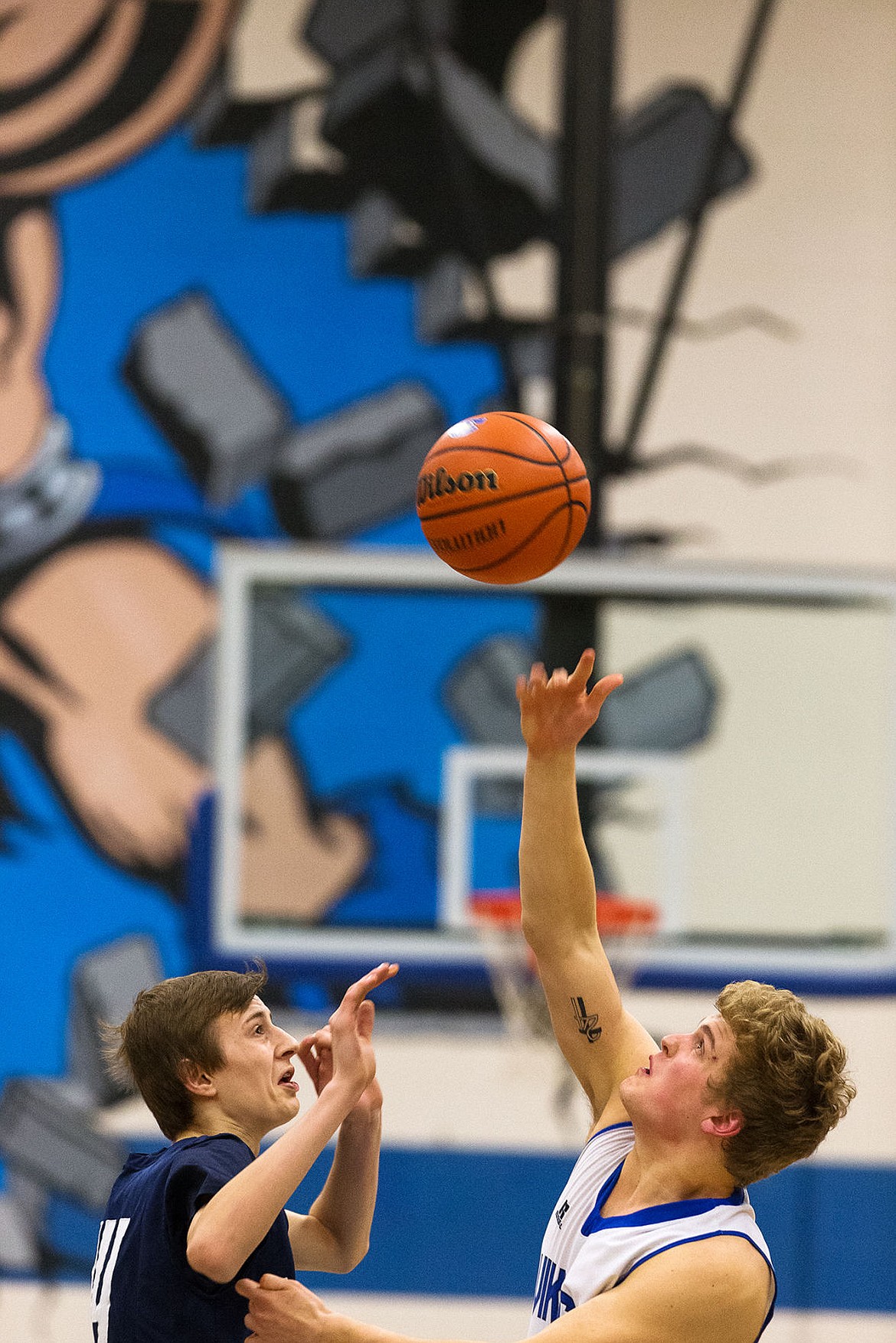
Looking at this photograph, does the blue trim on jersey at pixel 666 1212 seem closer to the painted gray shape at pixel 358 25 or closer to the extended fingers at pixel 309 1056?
the extended fingers at pixel 309 1056

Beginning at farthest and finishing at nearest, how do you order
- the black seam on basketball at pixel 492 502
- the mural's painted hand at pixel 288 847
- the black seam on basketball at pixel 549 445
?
the mural's painted hand at pixel 288 847 < the black seam on basketball at pixel 549 445 < the black seam on basketball at pixel 492 502

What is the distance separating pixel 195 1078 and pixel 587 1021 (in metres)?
0.62

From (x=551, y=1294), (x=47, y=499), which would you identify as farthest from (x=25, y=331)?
(x=551, y=1294)

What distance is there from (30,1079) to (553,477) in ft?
12.4

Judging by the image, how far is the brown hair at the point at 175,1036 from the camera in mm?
2033

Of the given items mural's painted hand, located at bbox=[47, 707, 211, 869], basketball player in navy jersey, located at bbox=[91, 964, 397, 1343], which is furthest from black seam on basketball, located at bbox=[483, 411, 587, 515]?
mural's painted hand, located at bbox=[47, 707, 211, 869]

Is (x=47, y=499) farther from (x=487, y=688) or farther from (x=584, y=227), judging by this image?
(x=584, y=227)

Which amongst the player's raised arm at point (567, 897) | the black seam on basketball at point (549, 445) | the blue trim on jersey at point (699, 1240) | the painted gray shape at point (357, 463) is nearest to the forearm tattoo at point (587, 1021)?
the player's raised arm at point (567, 897)

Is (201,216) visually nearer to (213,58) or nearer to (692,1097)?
(213,58)

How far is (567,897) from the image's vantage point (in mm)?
2324

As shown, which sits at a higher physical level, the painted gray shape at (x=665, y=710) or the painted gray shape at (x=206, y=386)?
the painted gray shape at (x=206, y=386)

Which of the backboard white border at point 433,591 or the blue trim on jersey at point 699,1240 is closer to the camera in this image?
the blue trim on jersey at point 699,1240

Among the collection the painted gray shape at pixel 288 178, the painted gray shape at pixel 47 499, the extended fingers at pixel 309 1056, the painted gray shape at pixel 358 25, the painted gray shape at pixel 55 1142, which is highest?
the painted gray shape at pixel 358 25

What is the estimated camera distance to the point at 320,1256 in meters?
2.25
